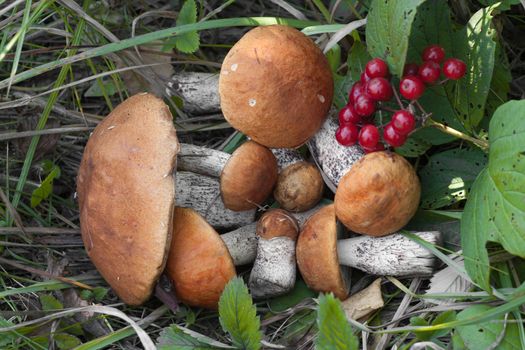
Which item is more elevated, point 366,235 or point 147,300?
point 366,235

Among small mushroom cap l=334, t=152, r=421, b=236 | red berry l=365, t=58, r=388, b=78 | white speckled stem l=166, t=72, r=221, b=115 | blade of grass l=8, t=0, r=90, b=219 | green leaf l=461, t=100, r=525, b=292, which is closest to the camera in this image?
green leaf l=461, t=100, r=525, b=292

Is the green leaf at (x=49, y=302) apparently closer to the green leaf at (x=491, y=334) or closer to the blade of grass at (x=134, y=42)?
the blade of grass at (x=134, y=42)

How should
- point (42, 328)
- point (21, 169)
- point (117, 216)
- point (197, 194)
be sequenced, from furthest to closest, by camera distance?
point (21, 169)
point (197, 194)
point (42, 328)
point (117, 216)

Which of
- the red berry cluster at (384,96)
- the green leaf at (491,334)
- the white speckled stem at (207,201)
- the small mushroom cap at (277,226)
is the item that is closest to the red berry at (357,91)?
the red berry cluster at (384,96)

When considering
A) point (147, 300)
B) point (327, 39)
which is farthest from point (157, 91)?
point (147, 300)

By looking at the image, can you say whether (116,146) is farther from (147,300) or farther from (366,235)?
(366,235)

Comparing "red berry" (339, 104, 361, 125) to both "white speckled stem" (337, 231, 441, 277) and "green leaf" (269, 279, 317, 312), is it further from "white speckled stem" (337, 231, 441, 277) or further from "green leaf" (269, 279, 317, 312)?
"green leaf" (269, 279, 317, 312)

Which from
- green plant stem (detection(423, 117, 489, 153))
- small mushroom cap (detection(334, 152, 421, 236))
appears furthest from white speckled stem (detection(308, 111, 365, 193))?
green plant stem (detection(423, 117, 489, 153))

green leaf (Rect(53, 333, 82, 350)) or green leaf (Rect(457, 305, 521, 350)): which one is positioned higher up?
green leaf (Rect(457, 305, 521, 350))
